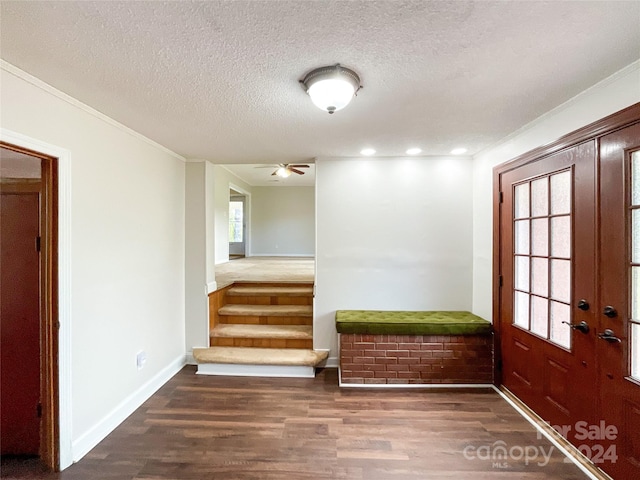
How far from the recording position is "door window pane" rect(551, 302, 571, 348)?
6.85 ft

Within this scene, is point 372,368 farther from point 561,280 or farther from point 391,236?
point 561,280

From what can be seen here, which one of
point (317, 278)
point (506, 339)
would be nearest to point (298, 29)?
point (317, 278)

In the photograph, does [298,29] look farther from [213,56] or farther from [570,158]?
[570,158]

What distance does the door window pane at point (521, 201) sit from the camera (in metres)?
2.53

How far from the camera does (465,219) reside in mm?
3385

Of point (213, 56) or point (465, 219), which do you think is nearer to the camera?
point (213, 56)

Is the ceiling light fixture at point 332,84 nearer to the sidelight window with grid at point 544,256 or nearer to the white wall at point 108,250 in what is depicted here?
the white wall at point 108,250

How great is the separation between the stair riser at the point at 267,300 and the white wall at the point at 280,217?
510 centimetres

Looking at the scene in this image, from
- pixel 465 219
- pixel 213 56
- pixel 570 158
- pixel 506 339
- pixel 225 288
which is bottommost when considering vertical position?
pixel 506 339

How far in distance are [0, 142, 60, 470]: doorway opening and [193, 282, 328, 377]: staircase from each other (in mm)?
1450

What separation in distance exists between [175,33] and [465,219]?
318 cm

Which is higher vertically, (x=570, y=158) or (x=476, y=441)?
(x=570, y=158)

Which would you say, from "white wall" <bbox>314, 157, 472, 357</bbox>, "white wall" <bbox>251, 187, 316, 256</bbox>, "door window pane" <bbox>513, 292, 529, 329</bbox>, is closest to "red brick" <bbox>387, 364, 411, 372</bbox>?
"white wall" <bbox>314, 157, 472, 357</bbox>

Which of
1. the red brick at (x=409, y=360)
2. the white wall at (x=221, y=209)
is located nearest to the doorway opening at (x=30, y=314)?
the red brick at (x=409, y=360)
